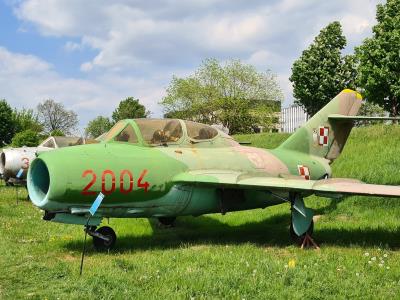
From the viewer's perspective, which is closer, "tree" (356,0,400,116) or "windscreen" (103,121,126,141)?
"windscreen" (103,121,126,141)

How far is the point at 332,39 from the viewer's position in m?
43.0

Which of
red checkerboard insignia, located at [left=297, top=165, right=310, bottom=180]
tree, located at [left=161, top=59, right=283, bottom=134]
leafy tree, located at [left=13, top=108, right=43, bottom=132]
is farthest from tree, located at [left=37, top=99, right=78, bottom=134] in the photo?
red checkerboard insignia, located at [left=297, top=165, right=310, bottom=180]

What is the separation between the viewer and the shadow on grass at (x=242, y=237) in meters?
8.94

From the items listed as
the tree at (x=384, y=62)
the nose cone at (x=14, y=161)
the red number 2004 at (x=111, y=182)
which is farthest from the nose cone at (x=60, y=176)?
the tree at (x=384, y=62)

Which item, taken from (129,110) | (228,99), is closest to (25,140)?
(228,99)

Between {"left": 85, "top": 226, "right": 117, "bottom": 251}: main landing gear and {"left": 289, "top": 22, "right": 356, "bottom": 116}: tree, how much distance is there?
35277 millimetres

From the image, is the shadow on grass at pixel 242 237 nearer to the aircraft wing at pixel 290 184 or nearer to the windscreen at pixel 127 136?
the aircraft wing at pixel 290 184

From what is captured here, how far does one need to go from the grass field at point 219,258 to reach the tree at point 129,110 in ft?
292

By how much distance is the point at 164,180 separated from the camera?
28.4 ft

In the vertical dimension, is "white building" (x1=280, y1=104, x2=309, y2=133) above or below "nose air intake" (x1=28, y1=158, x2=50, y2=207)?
above

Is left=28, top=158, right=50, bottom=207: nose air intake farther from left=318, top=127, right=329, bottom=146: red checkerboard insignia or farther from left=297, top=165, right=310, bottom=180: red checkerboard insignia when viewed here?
left=318, top=127, right=329, bottom=146: red checkerboard insignia

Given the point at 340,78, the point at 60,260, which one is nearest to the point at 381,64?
the point at 340,78

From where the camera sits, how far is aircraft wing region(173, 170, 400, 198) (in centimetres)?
790

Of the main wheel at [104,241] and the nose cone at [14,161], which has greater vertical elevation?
the nose cone at [14,161]
